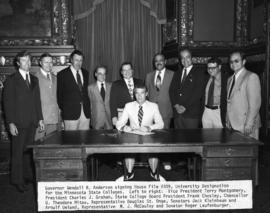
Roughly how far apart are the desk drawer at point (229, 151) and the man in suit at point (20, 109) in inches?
93.0

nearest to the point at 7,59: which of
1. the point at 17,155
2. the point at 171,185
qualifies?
the point at 17,155

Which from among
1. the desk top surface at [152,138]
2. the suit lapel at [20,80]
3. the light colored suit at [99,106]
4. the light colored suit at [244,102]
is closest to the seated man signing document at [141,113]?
the desk top surface at [152,138]

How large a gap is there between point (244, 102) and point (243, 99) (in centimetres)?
4

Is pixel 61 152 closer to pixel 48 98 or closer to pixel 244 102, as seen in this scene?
pixel 48 98

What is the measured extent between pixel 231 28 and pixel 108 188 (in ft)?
16.3

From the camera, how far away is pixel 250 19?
20.7ft

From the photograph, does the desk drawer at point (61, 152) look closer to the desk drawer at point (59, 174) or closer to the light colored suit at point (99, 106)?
the desk drawer at point (59, 174)

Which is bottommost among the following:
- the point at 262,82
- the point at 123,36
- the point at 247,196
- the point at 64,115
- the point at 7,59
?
the point at 247,196

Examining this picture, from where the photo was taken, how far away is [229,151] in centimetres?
323

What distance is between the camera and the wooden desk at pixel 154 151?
10.5 ft

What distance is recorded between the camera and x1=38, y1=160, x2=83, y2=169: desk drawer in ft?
10.7

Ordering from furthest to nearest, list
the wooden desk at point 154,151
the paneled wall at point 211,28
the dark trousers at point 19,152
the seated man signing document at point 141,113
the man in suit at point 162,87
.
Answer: the paneled wall at point 211,28, the man in suit at point 162,87, the dark trousers at point 19,152, the seated man signing document at point 141,113, the wooden desk at point 154,151

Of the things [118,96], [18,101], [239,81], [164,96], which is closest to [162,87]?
[164,96]

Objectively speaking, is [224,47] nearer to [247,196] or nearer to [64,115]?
[64,115]
